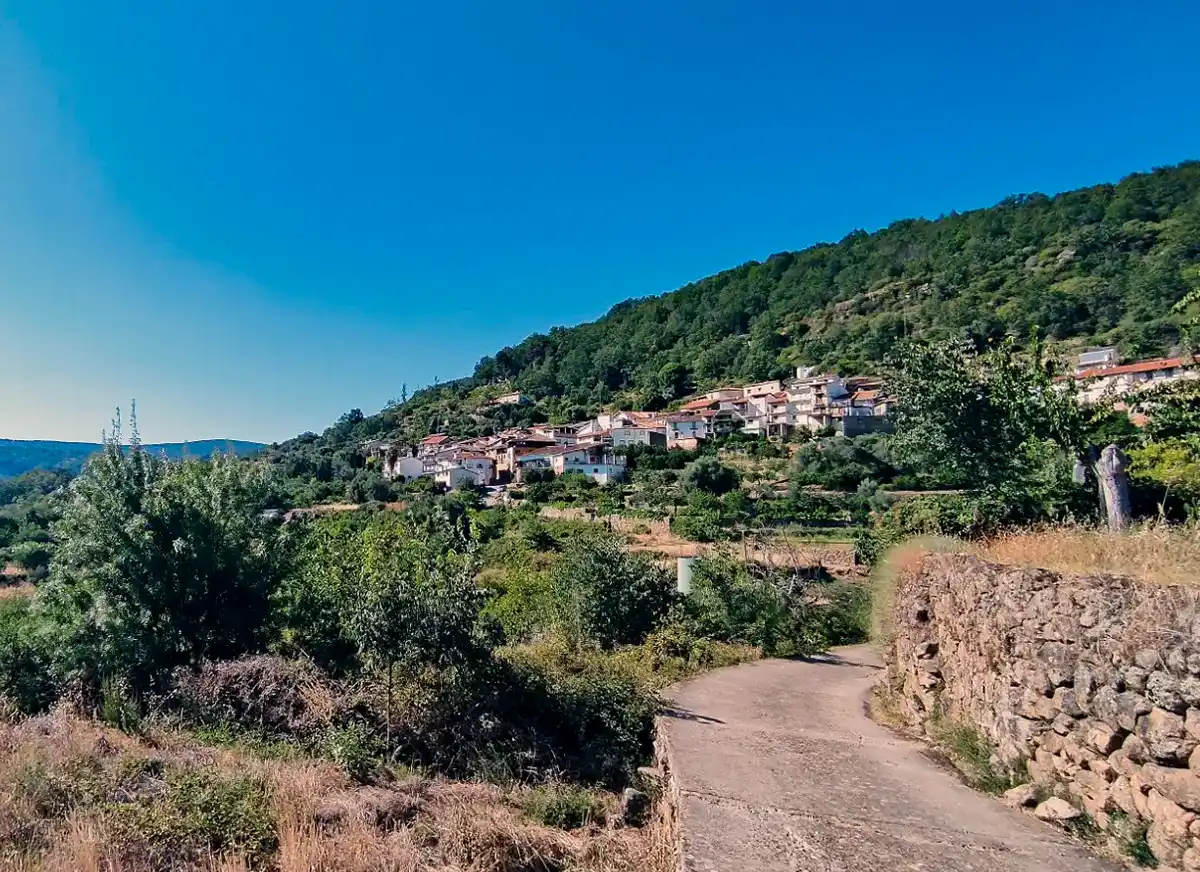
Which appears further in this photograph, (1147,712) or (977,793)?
(977,793)

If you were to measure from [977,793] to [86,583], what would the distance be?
34.8 ft

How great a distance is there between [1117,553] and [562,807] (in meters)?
5.79

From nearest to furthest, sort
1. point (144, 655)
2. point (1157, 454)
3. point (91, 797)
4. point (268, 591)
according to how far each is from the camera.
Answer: point (91, 797), point (144, 655), point (268, 591), point (1157, 454)

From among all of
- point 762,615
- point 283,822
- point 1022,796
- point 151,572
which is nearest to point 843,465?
point 762,615

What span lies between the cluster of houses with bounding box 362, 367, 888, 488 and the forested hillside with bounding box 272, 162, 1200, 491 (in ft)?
33.1

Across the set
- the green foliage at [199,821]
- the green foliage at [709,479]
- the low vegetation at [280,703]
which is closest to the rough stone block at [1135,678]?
the low vegetation at [280,703]

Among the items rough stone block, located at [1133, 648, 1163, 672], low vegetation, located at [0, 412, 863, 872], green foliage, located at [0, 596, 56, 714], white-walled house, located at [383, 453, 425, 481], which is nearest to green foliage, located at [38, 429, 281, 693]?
low vegetation, located at [0, 412, 863, 872]

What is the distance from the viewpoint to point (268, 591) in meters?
9.67

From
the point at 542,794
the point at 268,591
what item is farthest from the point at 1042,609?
the point at 268,591

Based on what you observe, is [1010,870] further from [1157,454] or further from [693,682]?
[1157,454]

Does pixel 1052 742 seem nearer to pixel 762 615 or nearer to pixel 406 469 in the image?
pixel 762 615

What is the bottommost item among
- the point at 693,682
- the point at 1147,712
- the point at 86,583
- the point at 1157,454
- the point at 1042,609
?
the point at 693,682

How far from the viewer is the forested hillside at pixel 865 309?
74.3 meters

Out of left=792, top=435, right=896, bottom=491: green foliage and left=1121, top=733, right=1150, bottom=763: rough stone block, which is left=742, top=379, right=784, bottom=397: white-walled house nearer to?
left=792, top=435, right=896, bottom=491: green foliage
